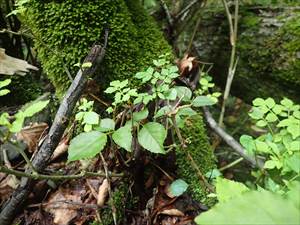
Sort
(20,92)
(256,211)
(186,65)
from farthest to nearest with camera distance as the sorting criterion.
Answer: (20,92) < (186,65) < (256,211)

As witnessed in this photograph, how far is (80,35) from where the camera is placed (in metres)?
1.92

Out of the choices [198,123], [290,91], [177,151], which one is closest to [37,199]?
[177,151]

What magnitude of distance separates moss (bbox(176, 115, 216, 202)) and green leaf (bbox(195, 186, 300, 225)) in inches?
41.9

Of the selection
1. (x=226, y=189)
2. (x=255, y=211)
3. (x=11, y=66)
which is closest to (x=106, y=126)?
(x=226, y=189)

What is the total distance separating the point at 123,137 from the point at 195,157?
2.24 ft

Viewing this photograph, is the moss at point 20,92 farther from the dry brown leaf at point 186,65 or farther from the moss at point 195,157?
the moss at point 195,157

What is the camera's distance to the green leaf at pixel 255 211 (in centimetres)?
68

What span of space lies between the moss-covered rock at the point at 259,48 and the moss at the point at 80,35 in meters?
0.96

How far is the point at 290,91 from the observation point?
8.54 ft

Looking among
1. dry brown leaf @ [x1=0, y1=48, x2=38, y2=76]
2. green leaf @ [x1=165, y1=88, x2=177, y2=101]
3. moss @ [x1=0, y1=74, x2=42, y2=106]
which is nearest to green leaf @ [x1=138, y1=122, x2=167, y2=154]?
green leaf @ [x1=165, y1=88, x2=177, y2=101]

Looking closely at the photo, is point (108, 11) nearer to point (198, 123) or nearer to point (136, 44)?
point (136, 44)

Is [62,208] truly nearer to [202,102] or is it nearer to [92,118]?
[92,118]

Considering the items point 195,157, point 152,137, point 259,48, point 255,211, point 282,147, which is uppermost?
point 255,211

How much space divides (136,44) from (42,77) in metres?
0.95
